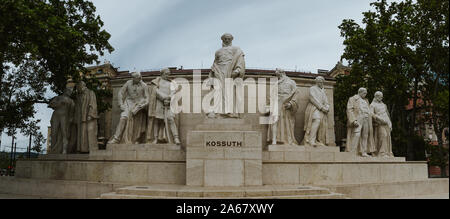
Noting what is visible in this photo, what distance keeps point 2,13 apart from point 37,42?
185 cm

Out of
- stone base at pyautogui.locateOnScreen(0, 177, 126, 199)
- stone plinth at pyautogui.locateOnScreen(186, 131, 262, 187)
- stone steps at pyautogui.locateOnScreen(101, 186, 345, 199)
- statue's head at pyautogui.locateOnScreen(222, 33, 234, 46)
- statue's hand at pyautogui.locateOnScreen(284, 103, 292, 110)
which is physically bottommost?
stone base at pyautogui.locateOnScreen(0, 177, 126, 199)

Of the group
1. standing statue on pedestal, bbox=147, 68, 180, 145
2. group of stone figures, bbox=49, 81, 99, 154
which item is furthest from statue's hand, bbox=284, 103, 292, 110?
group of stone figures, bbox=49, 81, 99, 154

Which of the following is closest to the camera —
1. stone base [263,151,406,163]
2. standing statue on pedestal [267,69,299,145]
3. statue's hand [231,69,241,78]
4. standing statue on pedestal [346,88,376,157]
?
statue's hand [231,69,241,78]

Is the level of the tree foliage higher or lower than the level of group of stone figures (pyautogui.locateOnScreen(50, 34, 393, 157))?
higher

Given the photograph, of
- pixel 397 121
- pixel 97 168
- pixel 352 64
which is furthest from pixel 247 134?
pixel 397 121

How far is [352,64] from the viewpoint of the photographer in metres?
26.5

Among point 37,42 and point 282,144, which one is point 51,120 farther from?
point 282,144

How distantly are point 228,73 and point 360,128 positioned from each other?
6573 mm

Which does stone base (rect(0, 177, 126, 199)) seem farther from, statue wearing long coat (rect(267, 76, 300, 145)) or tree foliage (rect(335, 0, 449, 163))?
tree foliage (rect(335, 0, 449, 163))

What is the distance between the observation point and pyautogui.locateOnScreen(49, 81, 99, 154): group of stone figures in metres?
16.0

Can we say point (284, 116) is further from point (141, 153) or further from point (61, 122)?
point (61, 122)

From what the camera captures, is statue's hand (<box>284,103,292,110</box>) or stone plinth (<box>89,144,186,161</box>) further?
statue's hand (<box>284,103,292,110</box>)

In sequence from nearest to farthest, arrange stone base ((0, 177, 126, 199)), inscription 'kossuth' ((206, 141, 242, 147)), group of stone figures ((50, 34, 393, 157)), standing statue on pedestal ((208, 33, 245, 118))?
inscription 'kossuth' ((206, 141, 242, 147)) → stone base ((0, 177, 126, 199)) → standing statue on pedestal ((208, 33, 245, 118)) → group of stone figures ((50, 34, 393, 157))

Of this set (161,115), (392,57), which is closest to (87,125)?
(161,115)
